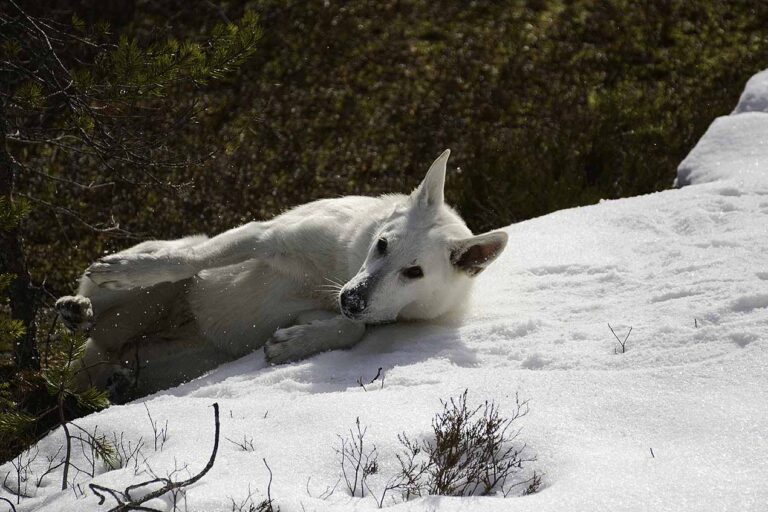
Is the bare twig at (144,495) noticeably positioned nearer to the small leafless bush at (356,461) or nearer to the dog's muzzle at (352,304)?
the small leafless bush at (356,461)

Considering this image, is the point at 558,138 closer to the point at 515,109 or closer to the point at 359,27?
the point at 515,109

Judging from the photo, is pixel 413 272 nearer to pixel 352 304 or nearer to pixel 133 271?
pixel 352 304

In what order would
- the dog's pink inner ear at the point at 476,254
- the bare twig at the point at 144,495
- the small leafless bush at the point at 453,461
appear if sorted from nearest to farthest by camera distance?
the bare twig at the point at 144,495
the small leafless bush at the point at 453,461
the dog's pink inner ear at the point at 476,254

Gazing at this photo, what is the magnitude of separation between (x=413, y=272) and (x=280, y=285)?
1205mm

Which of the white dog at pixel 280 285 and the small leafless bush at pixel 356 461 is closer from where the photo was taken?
the small leafless bush at pixel 356 461

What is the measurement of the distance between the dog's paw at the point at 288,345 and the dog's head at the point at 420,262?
1.47ft

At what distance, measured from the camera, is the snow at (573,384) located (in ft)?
12.8

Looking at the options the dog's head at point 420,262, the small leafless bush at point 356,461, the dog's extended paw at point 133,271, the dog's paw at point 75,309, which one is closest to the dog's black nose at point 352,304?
the dog's head at point 420,262

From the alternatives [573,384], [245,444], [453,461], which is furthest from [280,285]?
[453,461]

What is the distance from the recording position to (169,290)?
7.24 meters

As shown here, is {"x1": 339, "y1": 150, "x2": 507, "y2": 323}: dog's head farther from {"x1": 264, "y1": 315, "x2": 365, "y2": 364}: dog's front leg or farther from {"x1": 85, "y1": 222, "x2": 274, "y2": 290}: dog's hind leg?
{"x1": 85, "y1": 222, "x2": 274, "y2": 290}: dog's hind leg

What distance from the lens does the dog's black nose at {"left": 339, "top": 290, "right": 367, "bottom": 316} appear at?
19.2 ft

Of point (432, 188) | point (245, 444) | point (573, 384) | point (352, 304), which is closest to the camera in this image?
point (245, 444)

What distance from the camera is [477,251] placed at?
627 cm
